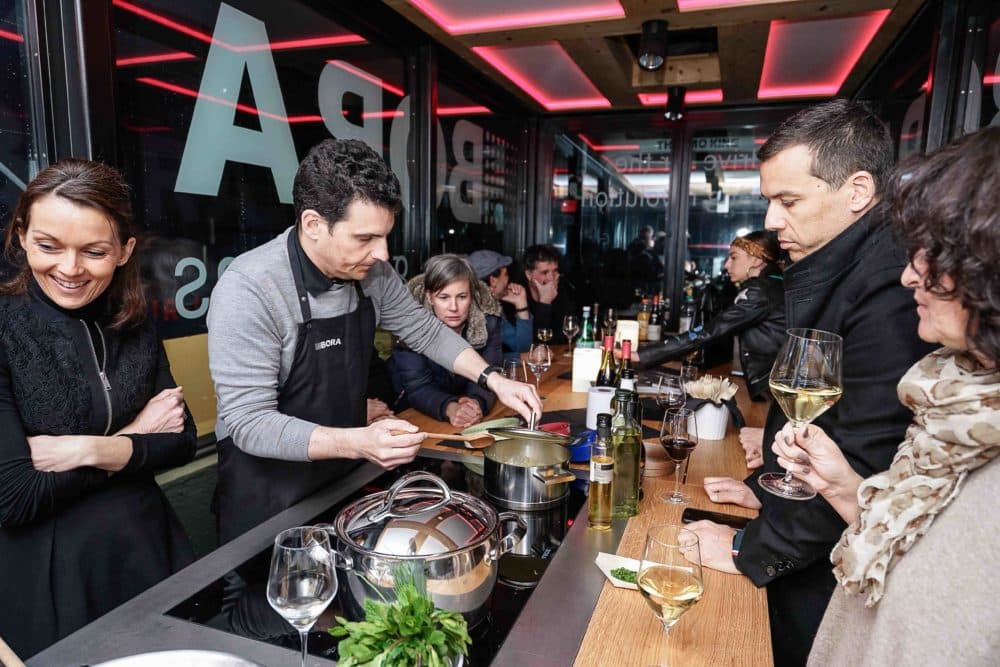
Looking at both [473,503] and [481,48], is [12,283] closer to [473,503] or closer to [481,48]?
[473,503]

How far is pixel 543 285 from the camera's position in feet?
17.0

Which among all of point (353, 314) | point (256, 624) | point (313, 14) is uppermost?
point (313, 14)

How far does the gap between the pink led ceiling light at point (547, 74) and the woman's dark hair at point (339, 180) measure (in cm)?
297

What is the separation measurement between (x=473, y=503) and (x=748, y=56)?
4367mm

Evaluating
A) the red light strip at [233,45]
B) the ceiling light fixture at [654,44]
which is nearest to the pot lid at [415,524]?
the red light strip at [233,45]

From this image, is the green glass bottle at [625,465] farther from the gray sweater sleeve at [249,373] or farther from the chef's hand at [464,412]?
the chef's hand at [464,412]

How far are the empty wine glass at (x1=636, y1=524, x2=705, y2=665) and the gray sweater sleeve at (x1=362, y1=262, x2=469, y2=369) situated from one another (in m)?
1.48

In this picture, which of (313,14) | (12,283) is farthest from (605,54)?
(12,283)

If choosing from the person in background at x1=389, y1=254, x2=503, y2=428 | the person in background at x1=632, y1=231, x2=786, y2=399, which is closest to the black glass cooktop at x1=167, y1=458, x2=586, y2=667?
the person in background at x1=389, y1=254, x2=503, y2=428

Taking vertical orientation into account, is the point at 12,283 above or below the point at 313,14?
below

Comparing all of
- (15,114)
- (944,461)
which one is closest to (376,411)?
(15,114)

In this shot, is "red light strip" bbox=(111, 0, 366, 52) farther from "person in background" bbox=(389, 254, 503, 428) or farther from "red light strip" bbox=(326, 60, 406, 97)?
"person in background" bbox=(389, 254, 503, 428)

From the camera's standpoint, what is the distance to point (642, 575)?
1.05 meters

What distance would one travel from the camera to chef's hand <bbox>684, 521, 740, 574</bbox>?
138 cm
